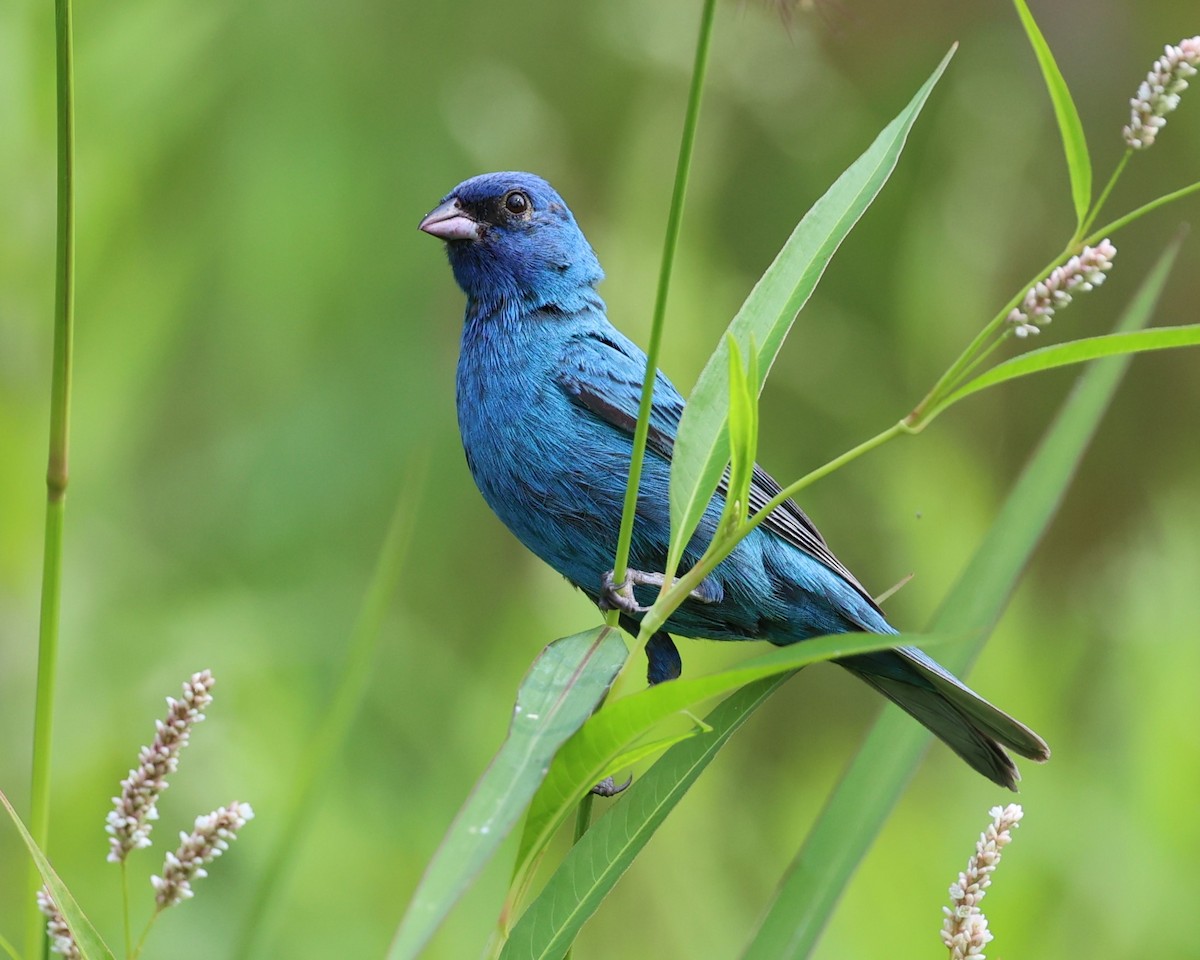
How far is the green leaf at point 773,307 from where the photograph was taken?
1.62 metres

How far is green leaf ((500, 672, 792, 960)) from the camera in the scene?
4.80 ft

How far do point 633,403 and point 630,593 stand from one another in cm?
55

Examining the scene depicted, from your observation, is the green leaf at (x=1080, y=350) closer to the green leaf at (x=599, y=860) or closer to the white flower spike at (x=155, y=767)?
the green leaf at (x=599, y=860)

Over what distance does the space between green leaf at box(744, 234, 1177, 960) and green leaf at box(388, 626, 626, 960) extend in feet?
1.34

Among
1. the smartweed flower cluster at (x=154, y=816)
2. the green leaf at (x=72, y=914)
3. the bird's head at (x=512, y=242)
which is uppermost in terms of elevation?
the bird's head at (x=512, y=242)

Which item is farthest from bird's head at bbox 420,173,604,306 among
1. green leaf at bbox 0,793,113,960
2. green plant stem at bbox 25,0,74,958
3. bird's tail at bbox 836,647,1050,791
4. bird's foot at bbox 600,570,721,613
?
green leaf at bbox 0,793,113,960

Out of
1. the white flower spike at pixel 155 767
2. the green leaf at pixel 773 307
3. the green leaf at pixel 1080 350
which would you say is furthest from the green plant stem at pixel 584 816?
the green leaf at pixel 1080 350

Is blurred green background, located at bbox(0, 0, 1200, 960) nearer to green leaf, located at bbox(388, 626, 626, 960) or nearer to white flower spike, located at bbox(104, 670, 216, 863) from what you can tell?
green leaf, located at bbox(388, 626, 626, 960)

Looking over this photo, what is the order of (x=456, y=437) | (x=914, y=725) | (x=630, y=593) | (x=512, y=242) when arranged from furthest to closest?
1. (x=456, y=437)
2. (x=512, y=242)
3. (x=630, y=593)
4. (x=914, y=725)

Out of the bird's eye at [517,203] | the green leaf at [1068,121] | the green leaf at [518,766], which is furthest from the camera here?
the bird's eye at [517,203]

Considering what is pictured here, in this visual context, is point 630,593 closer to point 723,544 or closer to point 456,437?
point 723,544

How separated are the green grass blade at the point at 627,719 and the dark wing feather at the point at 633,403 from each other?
3.91 feet

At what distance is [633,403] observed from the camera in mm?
2645

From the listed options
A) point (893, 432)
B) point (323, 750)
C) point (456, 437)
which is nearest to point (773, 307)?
point (893, 432)
